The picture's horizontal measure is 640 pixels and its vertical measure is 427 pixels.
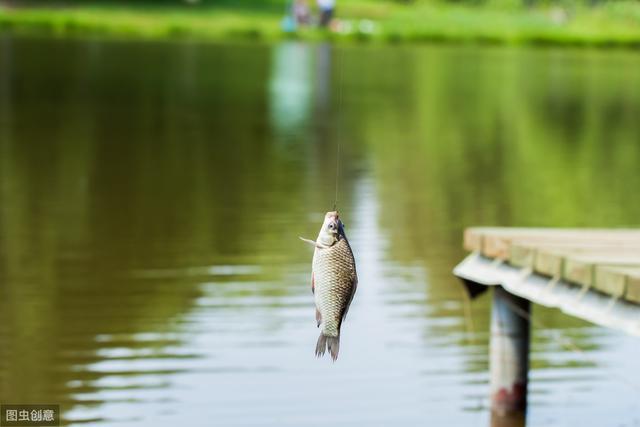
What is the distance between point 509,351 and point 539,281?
575mm

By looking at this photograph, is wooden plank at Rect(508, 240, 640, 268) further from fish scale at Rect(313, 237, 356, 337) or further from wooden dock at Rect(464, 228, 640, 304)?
fish scale at Rect(313, 237, 356, 337)

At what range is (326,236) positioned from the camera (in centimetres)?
461

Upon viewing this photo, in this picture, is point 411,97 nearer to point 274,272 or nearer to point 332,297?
point 274,272

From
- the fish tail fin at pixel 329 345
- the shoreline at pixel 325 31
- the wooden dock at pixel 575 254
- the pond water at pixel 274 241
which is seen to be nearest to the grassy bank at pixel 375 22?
the shoreline at pixel 325 31

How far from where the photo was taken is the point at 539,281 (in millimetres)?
7895

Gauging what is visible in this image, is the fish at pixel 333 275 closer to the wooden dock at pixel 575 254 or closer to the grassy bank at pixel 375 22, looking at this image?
the wooden dock at pixel 575 254

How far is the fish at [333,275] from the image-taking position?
459cm

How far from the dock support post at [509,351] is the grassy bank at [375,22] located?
1741 inches

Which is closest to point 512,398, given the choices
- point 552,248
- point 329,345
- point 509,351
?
point 509,351

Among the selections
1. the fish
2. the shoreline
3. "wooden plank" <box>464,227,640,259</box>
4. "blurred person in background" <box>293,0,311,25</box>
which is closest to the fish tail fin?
the fish

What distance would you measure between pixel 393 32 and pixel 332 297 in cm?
5085

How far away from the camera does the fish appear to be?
4.59 metres

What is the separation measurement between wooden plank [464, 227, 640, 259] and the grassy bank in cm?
4414

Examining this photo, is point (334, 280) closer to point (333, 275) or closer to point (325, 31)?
point (333, 275)
